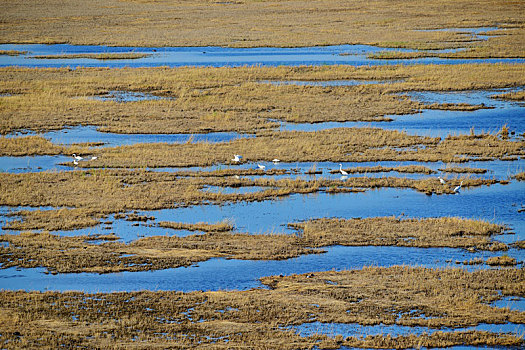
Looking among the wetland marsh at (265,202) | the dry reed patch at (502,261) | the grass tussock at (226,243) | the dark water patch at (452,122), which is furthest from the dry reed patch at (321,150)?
the dry reed patch at (502,261)

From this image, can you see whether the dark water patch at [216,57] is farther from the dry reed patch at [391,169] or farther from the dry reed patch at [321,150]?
the dry reed patch at [391,169]

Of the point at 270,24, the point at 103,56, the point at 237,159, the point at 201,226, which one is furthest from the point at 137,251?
the point at 270,24

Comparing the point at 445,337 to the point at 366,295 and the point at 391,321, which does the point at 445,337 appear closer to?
the point at 391,321

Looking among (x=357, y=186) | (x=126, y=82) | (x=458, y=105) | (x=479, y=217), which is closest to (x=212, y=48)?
(x=126, y=82)

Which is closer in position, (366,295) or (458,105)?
(366,295)

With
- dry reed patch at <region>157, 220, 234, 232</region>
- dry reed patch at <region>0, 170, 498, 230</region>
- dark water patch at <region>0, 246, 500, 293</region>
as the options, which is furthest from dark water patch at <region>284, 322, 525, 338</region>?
dry reed patch at <region>0, 170, 498, 230</region>

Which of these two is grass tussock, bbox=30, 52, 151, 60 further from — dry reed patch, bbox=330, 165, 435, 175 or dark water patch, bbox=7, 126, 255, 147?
dry reed patch, bbox=330, 165, 435, 175
